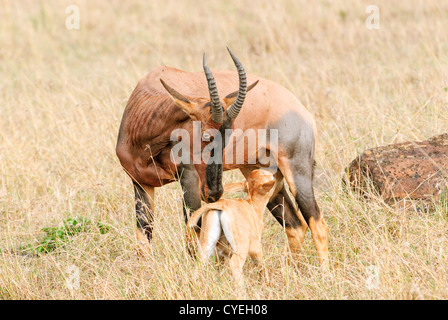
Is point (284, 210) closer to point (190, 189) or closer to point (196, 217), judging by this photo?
point (190, 189)

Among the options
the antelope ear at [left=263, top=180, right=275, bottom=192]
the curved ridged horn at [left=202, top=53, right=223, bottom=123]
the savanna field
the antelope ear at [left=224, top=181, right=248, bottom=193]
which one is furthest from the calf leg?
the curved ridged horn at [left=202, top=53, right=223, bottom=123]

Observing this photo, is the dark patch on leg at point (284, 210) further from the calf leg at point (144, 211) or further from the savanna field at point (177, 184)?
the calf leg at point (144, 211)

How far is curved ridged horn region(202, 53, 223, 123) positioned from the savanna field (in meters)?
1.01

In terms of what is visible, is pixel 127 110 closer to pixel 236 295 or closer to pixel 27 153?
pixel 236 295

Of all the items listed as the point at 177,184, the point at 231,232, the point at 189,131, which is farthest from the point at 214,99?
the point at 177,184

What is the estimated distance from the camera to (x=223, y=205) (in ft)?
16.8

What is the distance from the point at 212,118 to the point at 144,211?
4.74 ft

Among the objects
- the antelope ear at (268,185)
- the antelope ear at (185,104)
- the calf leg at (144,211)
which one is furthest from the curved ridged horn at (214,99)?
the calf leg at (144,211)

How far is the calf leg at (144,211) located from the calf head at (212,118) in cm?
90

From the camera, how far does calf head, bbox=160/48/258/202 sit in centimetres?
507

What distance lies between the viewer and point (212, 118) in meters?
5.14

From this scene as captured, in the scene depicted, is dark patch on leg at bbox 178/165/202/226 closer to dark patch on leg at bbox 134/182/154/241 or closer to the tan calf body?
the tan calf body
